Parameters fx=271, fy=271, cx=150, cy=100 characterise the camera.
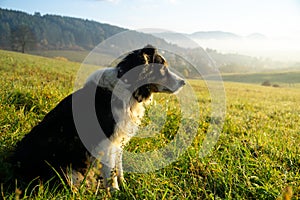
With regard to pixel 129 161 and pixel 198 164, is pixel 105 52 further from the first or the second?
pixel 198 164

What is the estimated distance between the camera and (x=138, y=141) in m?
4.70

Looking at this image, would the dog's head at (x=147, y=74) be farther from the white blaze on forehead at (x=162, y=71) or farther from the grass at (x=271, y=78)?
the grass at (x=271, y=78)

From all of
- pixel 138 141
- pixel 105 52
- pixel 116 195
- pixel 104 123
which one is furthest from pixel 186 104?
pixel 116 195

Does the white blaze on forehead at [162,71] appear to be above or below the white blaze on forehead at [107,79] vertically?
above

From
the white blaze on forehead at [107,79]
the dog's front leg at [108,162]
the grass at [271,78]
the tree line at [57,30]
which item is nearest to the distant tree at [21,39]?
the tree line at [57,30]

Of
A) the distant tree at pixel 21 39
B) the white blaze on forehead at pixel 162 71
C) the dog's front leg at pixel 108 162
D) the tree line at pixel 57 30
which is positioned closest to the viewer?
the dog's front leg at pixel 108 162

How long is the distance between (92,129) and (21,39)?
276 ft

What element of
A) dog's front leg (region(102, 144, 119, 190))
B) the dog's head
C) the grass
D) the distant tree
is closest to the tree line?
the distant tree

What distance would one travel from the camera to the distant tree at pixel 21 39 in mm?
77125

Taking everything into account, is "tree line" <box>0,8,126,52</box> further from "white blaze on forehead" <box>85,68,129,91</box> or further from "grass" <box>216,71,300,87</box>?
"white blaze on forehead" <box>85,68,129,91</box>

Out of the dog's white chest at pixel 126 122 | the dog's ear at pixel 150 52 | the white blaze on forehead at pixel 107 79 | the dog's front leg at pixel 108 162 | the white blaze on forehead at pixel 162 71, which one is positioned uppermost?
the dog's ear at pixel 150 52

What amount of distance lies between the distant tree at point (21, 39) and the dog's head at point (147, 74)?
83205mm

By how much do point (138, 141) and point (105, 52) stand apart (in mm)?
1611

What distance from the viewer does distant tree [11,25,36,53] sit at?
77.1 m
